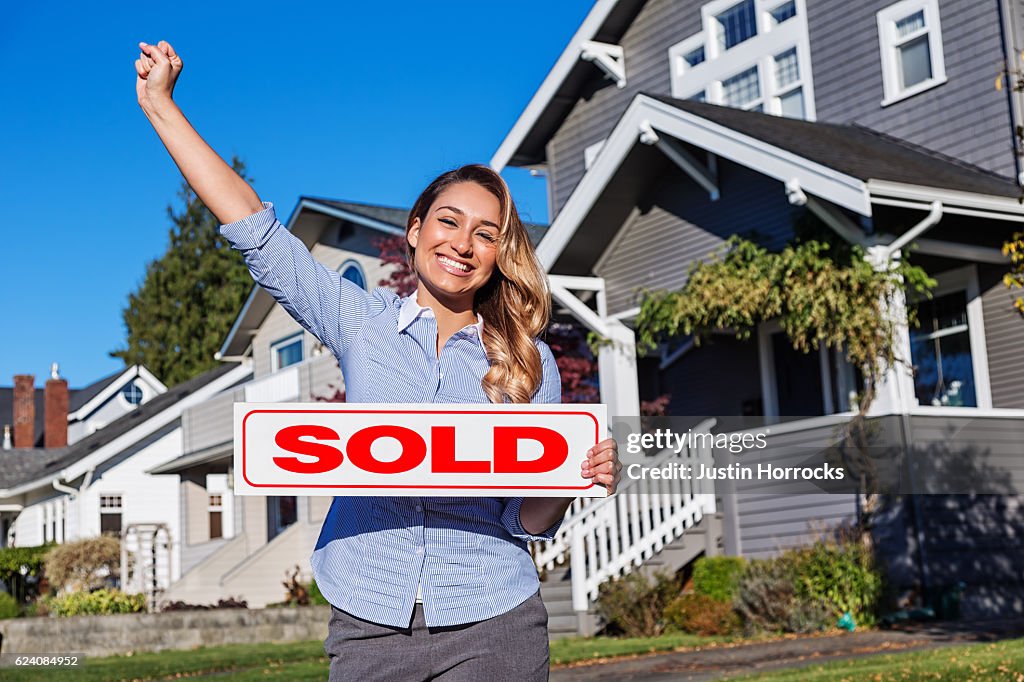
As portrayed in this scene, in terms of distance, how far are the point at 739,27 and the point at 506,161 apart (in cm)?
439

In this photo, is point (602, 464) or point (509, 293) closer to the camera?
point (602, 464)

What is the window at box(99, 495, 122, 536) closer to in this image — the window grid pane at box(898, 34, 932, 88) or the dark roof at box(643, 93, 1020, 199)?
the dark roof at box(643, 93, 1020, 199)

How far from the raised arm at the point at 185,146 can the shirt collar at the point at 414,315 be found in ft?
1.32

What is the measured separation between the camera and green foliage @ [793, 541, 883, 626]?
11.7 meters

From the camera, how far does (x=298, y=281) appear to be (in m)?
2.54

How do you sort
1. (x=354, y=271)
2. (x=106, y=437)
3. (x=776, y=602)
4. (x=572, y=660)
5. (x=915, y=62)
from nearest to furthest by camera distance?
1. (x=572, y=660)
2. (x=776, y=602)
3. (x=915, y=62)
4. (x=354, y=271)
5. (x=106, y=437)

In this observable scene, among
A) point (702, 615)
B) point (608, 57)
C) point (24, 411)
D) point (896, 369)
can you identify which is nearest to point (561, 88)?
point (608, 57)

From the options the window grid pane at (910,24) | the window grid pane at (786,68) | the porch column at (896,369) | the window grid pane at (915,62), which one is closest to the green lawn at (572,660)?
the porch column at (896,369)

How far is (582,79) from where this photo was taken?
65.3ft

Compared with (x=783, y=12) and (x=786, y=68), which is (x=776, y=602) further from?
(x=783, y=12)

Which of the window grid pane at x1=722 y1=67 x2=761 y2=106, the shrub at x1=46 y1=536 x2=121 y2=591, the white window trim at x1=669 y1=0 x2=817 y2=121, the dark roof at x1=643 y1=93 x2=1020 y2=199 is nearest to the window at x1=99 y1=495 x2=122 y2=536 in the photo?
the shrub at x1=46 y1=536 x2=121 y2=591

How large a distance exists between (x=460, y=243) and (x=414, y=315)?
0.60 ft

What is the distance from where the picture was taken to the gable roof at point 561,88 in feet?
62.7

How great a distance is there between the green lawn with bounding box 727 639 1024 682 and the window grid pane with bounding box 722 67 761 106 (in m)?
10.5
